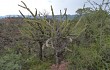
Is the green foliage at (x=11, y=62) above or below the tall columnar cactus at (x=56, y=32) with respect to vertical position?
below

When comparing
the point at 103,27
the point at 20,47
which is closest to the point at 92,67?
the point at 103,27

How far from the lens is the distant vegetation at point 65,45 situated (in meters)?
5.79

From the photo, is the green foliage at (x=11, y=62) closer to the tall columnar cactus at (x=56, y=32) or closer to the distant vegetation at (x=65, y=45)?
the distant vegetation at (x=65, y=45)

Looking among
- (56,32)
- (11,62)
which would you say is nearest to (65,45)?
(56,32)

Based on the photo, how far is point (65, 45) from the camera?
21.0 ft

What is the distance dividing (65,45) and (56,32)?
1.22 feet

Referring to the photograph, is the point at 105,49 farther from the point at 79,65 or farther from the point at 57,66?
the point at 57,66

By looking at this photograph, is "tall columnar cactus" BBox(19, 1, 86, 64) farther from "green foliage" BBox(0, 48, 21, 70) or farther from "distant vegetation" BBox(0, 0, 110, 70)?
"green foliage" BBox(0, 48, 21, 70)

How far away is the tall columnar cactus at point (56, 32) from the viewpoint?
6293mm

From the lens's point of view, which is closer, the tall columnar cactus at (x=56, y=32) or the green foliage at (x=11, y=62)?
the green foliage at (x=11, y=62)

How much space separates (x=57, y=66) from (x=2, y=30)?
395 centimetres

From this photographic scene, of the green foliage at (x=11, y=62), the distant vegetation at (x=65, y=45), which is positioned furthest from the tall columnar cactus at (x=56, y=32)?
the green foliage at (x=11, y=62)

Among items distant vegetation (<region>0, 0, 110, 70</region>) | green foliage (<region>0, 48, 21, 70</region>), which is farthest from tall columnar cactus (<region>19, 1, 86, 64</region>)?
green foliage (<region>0, 48, 21, 70</region>)

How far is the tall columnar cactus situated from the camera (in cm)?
629
